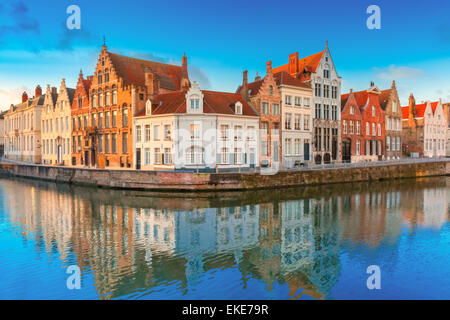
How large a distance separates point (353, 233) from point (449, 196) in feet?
56.8

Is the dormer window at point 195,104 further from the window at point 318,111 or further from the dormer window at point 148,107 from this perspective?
the window at point 318,111

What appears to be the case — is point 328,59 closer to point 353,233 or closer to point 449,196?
point 449,196

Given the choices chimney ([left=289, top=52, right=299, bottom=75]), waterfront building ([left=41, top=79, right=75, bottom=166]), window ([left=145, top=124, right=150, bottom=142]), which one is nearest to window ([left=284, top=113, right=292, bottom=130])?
chimney ([left=289, top=52, right=299, bottom=75])

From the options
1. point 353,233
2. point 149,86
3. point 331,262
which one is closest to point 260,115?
point 149,86

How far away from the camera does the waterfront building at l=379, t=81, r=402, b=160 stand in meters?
49.2

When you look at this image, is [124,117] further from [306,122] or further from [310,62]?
[310,62]

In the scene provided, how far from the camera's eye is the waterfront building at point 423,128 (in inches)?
2203

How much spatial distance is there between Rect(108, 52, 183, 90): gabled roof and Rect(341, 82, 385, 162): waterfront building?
21382mm

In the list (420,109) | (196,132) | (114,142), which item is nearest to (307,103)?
(196,132)

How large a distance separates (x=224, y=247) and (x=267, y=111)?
2345cm

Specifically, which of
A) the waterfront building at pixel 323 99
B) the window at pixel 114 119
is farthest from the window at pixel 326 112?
the window at pixel 114 119

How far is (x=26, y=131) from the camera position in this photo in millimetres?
55438

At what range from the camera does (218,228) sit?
17266 millimetres

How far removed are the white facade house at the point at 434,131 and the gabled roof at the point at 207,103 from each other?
1465 inches
